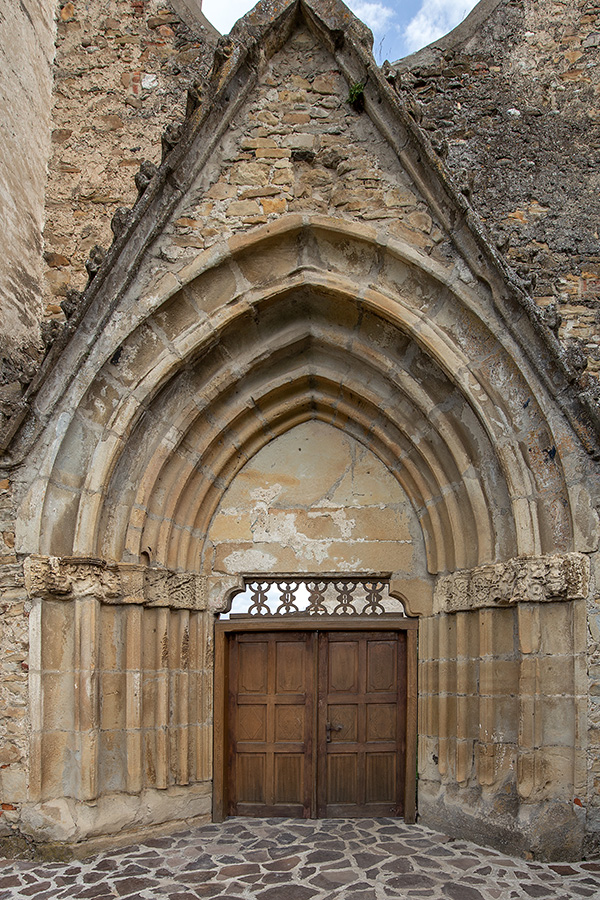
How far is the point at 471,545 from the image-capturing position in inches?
219

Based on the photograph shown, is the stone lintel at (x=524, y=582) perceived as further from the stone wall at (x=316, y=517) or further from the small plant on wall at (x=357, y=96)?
the small plant on wall at (x=357, y=96)

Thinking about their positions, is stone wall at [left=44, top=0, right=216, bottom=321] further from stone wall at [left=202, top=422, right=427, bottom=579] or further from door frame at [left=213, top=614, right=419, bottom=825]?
door frame at [left=213, top=614, right=419, bottom=825]

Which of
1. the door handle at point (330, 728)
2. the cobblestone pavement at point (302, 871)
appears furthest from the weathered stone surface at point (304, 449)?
Answer: the door handle at point (330, 728)

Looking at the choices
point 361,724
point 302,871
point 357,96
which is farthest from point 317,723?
point 357,96

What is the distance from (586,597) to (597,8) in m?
5.54

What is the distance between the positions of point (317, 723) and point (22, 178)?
17.1ft

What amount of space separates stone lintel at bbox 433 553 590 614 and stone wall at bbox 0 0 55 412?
3.64 m

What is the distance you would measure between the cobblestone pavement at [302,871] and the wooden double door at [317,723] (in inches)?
16.6

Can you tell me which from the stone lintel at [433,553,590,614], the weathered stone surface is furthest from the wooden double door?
the stone lintel at [433,553,590,614]

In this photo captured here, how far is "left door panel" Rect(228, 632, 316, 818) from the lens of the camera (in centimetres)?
587

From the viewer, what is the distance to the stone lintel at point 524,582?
4781mm

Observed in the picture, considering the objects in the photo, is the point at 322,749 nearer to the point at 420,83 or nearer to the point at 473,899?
the point at 473,899

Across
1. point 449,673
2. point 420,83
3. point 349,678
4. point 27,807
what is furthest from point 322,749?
Answer: point 420,83

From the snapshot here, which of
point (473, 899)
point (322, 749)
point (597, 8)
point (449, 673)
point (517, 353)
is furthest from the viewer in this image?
point (597, 8)
